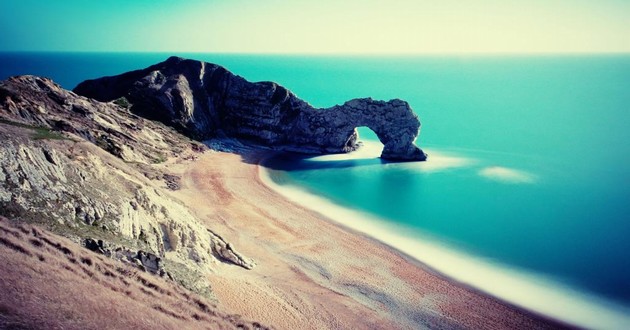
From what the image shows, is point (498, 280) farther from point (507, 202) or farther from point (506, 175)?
point (506, 175)

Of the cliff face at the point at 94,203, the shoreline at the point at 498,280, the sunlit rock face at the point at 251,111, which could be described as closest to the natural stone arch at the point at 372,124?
the sunlit rock face at the point at 251,111

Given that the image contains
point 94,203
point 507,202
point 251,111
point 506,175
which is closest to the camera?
point 94,203

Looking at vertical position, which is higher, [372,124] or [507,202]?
[372,124]

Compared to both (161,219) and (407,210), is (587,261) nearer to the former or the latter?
(407,210)

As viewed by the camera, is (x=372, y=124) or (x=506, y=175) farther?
(x=372, y=124)

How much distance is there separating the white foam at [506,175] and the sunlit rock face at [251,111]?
32.2ft

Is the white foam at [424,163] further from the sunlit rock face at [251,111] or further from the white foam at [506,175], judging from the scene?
the white foam at [506,175]

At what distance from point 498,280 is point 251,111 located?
1810 inches

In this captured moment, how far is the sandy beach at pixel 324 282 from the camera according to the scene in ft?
73.7

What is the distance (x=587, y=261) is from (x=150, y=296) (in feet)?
112

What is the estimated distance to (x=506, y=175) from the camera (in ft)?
180

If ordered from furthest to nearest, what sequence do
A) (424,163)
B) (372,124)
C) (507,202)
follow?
1. (372,124)
2. (424,163)
3. (507,202)

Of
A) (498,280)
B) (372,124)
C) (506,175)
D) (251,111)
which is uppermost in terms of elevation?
(372,124)

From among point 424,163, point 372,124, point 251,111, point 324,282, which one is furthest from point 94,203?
point 424,163
